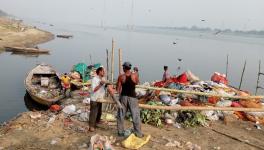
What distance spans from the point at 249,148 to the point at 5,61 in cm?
3031

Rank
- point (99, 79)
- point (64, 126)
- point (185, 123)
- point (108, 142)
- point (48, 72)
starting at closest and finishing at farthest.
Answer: point (108, 142) → point (99, 79) → point (64, 126) → point (185, 123) → point (48, 72)

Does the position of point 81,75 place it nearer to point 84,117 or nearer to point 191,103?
point 84,117

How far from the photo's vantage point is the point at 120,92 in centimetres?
792

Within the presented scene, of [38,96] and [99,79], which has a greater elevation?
[99,79]

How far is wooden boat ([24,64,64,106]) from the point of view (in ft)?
49.9

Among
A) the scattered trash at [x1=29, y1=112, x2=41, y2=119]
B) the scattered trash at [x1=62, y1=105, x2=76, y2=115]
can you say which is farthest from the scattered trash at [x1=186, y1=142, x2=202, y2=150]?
the scattered trash at [x1=29, y1=112, x2=41, y2=119]

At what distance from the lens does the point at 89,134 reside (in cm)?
850

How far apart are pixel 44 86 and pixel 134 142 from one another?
11207mm

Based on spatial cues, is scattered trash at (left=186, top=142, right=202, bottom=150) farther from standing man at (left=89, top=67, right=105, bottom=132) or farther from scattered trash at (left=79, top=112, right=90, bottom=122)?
scattered trash at (left=79, top=112, right=90, bottom=122)

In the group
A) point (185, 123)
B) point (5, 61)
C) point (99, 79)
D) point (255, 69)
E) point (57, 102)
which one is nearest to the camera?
point (99, 79)

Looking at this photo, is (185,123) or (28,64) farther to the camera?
(28,64)

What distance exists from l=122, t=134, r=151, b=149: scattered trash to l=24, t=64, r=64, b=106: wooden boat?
7.79 m

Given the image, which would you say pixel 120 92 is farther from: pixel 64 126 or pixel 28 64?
pixel 28 64

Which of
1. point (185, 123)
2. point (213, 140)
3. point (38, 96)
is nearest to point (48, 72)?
point (38, 96)
